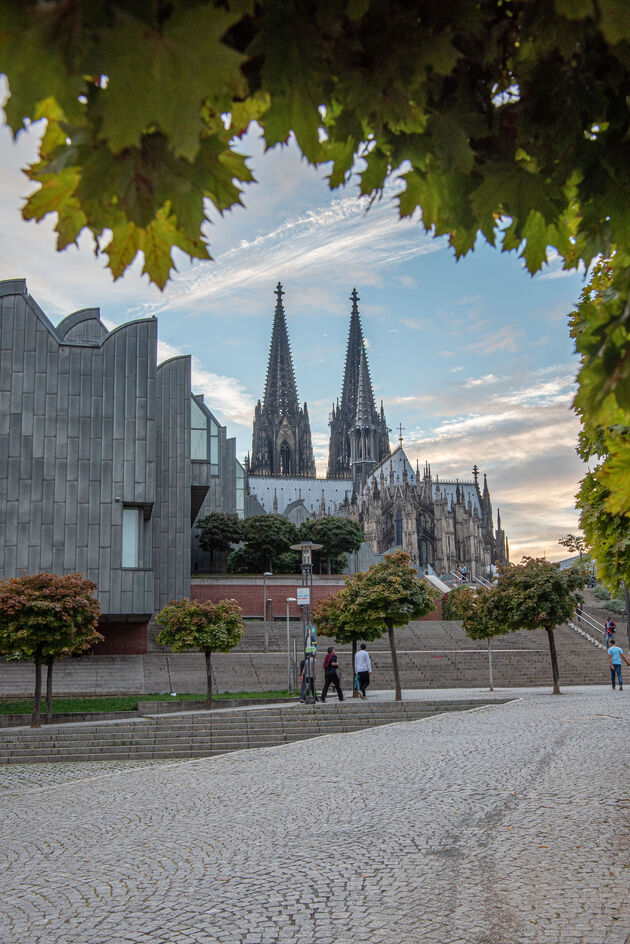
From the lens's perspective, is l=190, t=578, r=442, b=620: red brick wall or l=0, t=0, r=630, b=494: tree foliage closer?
l=0, t=0, r=630, b=494: tree foliage

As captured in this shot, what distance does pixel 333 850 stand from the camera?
747 cm

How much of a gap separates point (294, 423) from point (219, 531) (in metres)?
58.2

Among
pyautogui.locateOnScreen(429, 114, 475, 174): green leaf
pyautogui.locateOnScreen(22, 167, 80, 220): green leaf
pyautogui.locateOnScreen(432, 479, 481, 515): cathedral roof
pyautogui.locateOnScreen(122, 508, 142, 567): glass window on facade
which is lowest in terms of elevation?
pyautogui.locateOnScreen(22, 167, 80, 220): green leaf

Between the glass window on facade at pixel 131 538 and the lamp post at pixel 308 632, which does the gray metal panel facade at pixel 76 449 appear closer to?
the glass window on facade at pixel 131 538

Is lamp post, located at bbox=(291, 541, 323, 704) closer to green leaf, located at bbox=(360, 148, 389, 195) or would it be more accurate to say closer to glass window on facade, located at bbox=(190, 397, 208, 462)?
glass window on facade, located at bbox=(190, 397, 208, 462)

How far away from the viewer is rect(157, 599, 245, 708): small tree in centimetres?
2384

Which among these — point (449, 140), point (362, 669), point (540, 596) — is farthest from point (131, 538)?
point (449, 140)

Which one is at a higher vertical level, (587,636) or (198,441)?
(198,441)

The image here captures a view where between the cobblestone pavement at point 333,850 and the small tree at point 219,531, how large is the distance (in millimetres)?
43281

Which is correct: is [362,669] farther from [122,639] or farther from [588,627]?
[588,627]

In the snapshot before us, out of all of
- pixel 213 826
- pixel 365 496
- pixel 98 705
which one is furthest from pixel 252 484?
pixel 213 826

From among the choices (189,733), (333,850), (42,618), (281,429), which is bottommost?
(189,733)

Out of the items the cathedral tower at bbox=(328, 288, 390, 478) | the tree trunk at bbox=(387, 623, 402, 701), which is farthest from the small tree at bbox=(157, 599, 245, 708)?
the cathedral tower at bbox=(328, 288, 390, 478)

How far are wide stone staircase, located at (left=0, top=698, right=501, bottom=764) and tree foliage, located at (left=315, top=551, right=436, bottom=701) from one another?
344cm
